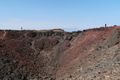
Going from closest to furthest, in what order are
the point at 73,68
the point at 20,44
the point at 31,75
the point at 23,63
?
the point at 73,68 → the point at 31,75 → the point at 23,63 → the point at 20,44

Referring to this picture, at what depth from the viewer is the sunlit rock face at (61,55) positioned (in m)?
24.6

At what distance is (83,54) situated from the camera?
1236 inches

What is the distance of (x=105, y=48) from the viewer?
96.1 ft

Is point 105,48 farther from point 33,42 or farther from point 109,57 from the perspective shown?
point 33,42

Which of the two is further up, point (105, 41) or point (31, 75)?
point (105, 41)

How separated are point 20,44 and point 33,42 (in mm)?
2452

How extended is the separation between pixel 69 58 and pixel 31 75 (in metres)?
5.50

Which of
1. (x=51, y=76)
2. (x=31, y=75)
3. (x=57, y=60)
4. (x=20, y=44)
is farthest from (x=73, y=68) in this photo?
(x=20, y=44)

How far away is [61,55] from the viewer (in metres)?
36.4

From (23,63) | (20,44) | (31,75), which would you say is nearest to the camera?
(31,75)

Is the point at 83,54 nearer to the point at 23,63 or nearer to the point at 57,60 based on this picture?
the point at 57,60

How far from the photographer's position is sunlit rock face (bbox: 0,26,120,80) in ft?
80.7

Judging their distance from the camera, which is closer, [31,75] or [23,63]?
[31,75]

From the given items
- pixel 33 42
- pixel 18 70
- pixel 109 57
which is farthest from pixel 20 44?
pixel 109 57
